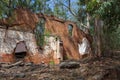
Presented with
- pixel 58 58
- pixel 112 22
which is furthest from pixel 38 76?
pixel 58 58

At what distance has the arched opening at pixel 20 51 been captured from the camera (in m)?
20.7

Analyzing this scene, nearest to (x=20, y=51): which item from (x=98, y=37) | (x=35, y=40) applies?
(x=35, y=40)

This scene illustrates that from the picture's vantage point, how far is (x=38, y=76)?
31.0 ft

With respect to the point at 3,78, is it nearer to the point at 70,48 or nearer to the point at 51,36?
the point at 51,36

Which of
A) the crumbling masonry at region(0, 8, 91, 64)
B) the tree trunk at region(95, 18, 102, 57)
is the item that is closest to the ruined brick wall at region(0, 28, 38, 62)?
the crumbling masonry at region(0, 8, 91, 64)

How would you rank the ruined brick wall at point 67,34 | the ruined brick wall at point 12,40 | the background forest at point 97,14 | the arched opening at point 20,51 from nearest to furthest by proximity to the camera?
the background forest at point 97,14
the ruined brick wall at point 12,40
the arched opening at point 20,51
the ruined brick wall at point 67,34

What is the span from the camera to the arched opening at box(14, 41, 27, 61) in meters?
20.7

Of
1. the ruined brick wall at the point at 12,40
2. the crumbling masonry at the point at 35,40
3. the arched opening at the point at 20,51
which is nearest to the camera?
the ruined brick wall at the point at 12,40

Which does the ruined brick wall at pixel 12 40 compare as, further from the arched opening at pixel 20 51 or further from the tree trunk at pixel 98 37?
the tree trunk at pixel 98 37

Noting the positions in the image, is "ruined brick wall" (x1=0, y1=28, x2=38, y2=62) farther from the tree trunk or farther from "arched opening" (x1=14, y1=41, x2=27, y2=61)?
the tree trunk

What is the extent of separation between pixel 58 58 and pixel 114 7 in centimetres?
1643

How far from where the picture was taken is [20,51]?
20.8 metres

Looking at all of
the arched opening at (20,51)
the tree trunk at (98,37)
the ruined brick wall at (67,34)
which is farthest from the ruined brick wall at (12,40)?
the tree trunk at (98,37)

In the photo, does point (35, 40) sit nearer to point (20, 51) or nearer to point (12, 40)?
point (20, 51)
